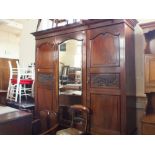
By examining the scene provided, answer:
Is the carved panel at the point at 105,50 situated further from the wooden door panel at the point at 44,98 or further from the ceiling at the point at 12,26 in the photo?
the ceiling at the point at 12,26

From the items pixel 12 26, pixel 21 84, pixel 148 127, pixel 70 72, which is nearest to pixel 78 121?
pixel 70 72

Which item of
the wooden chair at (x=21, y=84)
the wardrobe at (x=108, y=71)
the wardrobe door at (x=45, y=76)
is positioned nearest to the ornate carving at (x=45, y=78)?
the wardrobe door at (x=45, y=76)

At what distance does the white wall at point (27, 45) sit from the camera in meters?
4.10

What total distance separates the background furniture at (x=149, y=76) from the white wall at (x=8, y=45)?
4.90 metres

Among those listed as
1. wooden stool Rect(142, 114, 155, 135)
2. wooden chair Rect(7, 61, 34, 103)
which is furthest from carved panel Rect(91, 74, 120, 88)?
wooden chair Rect(7, 61, 34, 103)

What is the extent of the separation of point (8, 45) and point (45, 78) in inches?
153

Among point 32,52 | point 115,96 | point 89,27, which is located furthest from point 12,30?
point 115,96

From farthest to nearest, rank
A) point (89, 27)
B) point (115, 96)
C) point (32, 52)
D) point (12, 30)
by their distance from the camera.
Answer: point (12, 30) < point (32, 52) < point (89, 27) < point (115, 96)
